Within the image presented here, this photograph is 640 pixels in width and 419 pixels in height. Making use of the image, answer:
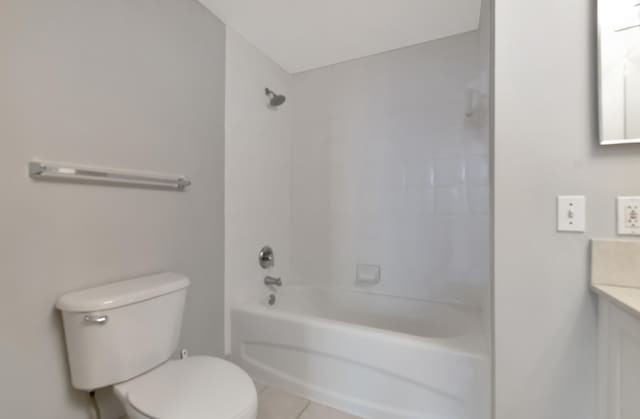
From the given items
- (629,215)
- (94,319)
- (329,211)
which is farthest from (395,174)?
(94,319)

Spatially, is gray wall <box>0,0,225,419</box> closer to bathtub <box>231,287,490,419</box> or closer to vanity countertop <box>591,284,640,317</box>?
bathtub <box>231,287,490,419</box>

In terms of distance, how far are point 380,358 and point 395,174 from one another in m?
1.24

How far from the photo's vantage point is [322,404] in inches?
59.1

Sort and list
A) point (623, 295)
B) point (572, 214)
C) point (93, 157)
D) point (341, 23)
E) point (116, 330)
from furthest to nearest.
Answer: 1. point (341, 23)
2. point (93, 157)
3. point (116, 330)
4. point (572, 214)
5. point (623, 295)

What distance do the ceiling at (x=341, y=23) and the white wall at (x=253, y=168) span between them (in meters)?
0.16

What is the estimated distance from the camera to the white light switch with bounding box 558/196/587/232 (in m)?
0.89

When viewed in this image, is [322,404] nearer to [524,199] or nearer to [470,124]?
[524,199]

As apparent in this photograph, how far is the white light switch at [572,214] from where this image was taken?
2.92ft

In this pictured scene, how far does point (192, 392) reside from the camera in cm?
99

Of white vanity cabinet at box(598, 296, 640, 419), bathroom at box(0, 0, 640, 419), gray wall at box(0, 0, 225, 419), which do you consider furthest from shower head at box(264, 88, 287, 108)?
white vanity cabinet at box(598, 296, 640, 419)

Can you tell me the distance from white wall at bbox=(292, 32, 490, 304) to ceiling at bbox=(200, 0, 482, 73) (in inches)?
5.4

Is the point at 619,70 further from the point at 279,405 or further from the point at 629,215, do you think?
the point at 279,405

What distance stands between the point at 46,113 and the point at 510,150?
1627mm

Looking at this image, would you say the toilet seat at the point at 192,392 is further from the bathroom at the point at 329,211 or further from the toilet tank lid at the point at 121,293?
the toilet tank lid at the point at 121,293
